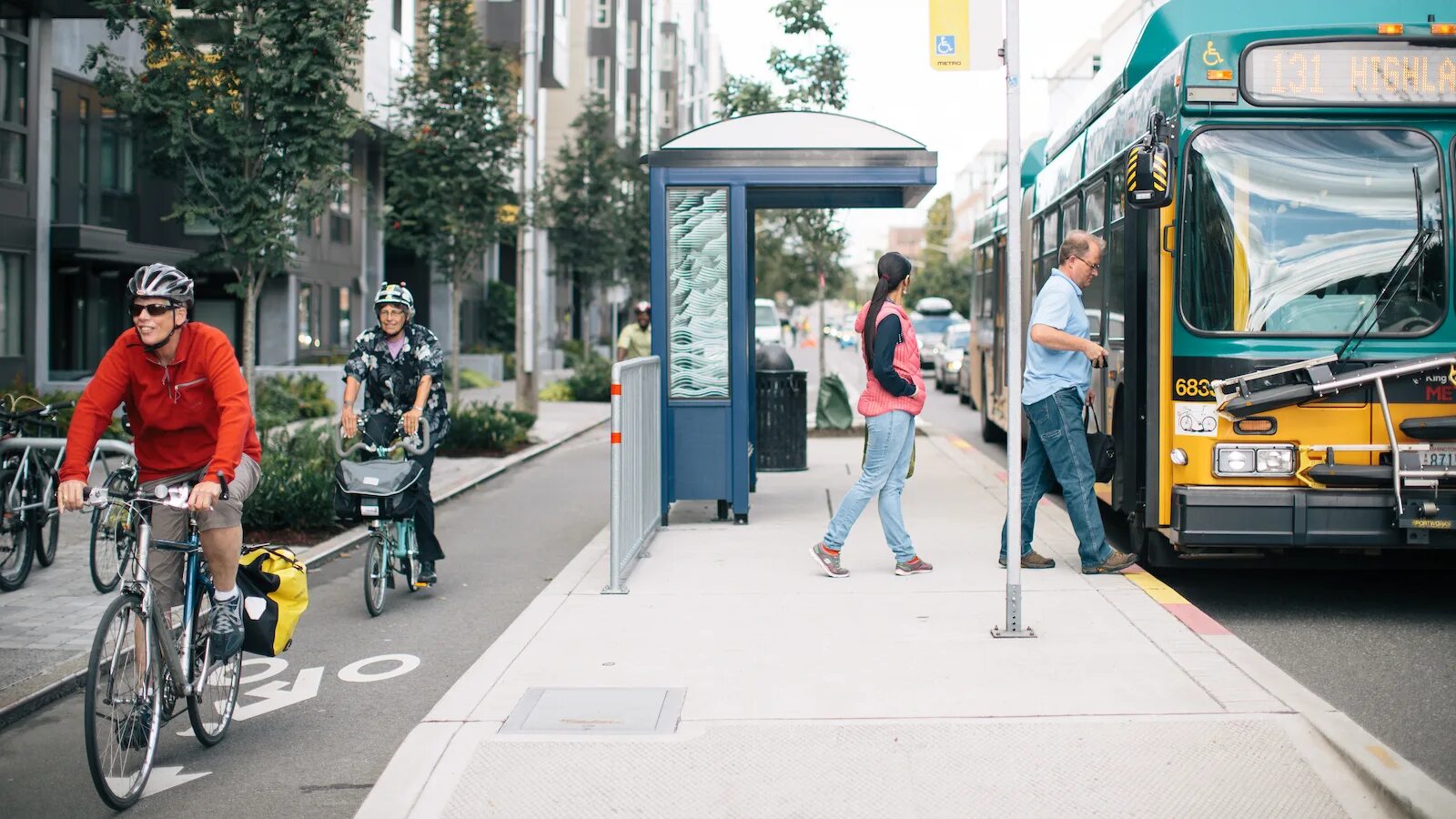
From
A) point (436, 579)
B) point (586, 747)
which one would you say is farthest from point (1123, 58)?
point (586, 747)

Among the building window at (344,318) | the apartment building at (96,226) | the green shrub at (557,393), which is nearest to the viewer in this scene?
the apartment building at (96,226)

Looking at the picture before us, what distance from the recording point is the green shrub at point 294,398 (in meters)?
21.7

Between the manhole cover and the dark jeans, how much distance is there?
282cm

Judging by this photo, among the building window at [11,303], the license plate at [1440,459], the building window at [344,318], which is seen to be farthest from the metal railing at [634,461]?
the building window at [344,318]

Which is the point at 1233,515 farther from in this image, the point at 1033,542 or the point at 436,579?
the point at 436,579

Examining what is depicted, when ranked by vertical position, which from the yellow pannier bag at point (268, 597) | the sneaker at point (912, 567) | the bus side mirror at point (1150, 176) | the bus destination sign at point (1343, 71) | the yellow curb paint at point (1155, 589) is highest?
the bus destination sign at point (1343, 71)

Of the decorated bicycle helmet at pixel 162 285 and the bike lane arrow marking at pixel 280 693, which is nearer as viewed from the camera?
the decorated bicycle helmet at pixel 162 285

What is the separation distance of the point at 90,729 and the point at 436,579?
4.77 m

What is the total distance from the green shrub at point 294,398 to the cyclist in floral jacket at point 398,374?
1197cm

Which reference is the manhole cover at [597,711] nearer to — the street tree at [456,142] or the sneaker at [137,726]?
the sneaker at [137,726]

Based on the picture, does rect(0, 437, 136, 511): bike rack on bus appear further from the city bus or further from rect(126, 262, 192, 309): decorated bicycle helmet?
the city bus

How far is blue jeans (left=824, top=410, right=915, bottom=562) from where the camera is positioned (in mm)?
8539

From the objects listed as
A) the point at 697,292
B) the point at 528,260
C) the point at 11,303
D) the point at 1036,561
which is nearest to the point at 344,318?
the point at 528,260

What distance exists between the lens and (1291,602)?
8539mm
